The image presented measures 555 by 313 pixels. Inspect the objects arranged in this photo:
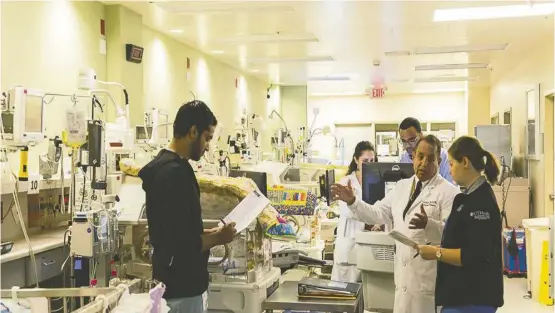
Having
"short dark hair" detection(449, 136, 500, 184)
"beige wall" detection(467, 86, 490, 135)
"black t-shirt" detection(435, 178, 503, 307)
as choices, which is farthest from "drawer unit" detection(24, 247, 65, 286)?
"beige wall" detection(467, 86, 490, 135)

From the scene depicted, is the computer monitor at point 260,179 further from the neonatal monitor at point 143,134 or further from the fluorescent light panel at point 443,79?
the fluorescent light panel at point 443,79

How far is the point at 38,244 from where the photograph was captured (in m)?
3.53

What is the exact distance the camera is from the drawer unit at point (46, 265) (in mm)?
3340

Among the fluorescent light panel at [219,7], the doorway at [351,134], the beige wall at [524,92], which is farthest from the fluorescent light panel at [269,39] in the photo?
the doorway at [351,134]

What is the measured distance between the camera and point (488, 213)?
227 centimetres

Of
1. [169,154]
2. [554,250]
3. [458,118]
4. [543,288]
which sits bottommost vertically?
[543,288]

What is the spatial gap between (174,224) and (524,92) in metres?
7.24

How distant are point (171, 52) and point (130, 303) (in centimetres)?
571

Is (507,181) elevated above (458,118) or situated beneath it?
situated beneath

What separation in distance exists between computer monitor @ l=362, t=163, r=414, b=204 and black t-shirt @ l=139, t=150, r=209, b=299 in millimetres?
1767

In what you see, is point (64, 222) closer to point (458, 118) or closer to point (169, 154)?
point (169, 154)

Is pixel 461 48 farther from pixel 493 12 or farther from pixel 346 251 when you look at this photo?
pixel 346 251

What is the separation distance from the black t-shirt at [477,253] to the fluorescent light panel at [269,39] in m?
4.82

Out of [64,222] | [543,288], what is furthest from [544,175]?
[64,222]
